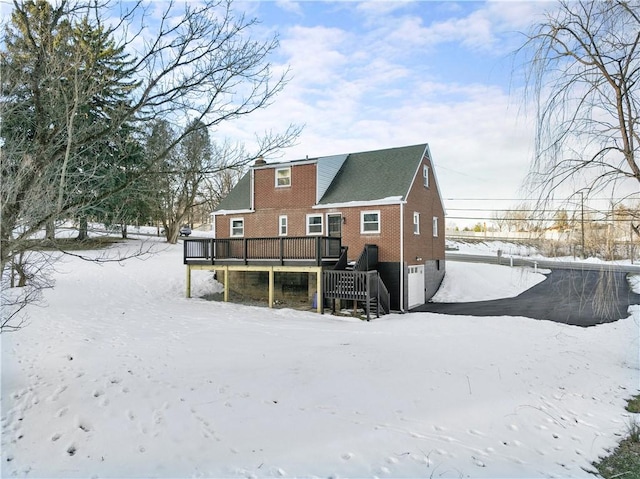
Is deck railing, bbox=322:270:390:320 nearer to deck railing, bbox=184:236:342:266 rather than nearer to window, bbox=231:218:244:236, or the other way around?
deck railing, bbox=184:236:342:266

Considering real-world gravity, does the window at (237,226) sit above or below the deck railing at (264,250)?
above

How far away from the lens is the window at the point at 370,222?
1662 centimetres

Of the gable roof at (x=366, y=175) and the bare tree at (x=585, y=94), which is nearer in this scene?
the bare tree at (x=585, y=94)

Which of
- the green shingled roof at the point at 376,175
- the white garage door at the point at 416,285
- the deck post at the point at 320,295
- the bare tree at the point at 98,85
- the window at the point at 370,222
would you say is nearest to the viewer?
the bare tree at the point at 98,85

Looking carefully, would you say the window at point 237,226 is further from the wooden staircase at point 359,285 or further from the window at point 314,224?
the wooden staircase at point 359,285

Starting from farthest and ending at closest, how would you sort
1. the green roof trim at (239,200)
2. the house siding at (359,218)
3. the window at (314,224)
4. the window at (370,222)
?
the green roof trim at (239,200), the window at (314,224), the window at (370,222), the house siding at (359,218)

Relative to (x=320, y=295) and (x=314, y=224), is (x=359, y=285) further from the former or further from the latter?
(x=314, y=224)

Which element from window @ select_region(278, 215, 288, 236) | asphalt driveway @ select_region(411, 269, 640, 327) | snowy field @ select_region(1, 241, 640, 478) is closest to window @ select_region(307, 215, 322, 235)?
window @ select_region(278, 215, 288, 236)

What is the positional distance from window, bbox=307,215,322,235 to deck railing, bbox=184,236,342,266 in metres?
1.97

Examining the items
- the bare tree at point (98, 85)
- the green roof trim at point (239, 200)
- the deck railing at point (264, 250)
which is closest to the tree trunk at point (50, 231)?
the bare tree at point (98, 85)

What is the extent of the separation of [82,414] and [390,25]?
30.9ft

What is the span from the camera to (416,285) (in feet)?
58.2

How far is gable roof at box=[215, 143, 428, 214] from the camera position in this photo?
17.0 meters

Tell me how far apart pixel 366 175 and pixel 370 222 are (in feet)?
9.25
